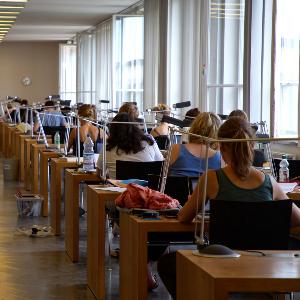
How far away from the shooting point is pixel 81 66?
20.1 metres

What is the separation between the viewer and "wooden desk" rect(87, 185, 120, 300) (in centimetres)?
403

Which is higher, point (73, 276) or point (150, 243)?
point (150, 243)

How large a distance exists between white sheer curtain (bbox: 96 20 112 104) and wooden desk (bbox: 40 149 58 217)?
8.12 meters

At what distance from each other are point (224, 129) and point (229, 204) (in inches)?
16.5

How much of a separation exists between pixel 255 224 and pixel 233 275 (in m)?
0.77

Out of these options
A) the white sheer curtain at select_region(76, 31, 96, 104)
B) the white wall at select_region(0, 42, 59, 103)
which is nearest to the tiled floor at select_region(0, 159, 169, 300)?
the white sheer curtain at select_region(76, 31, 96, 104)

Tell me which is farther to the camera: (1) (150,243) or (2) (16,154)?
(2) (16,154)

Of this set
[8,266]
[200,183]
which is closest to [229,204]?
[200,183]

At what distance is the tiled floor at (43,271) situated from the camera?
433 centimetres

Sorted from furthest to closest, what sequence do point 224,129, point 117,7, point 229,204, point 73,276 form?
point 117,7
point 73,276
point 224,129
point 229,204

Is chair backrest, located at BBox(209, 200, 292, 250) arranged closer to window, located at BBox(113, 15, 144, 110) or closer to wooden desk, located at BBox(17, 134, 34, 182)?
wooden desk, located at BBox(17, 134, 34, 182)

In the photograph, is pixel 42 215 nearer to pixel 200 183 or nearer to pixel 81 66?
pixel 200 183

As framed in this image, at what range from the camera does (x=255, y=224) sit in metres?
2.85

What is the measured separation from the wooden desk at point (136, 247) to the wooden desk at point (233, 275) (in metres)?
0.62
